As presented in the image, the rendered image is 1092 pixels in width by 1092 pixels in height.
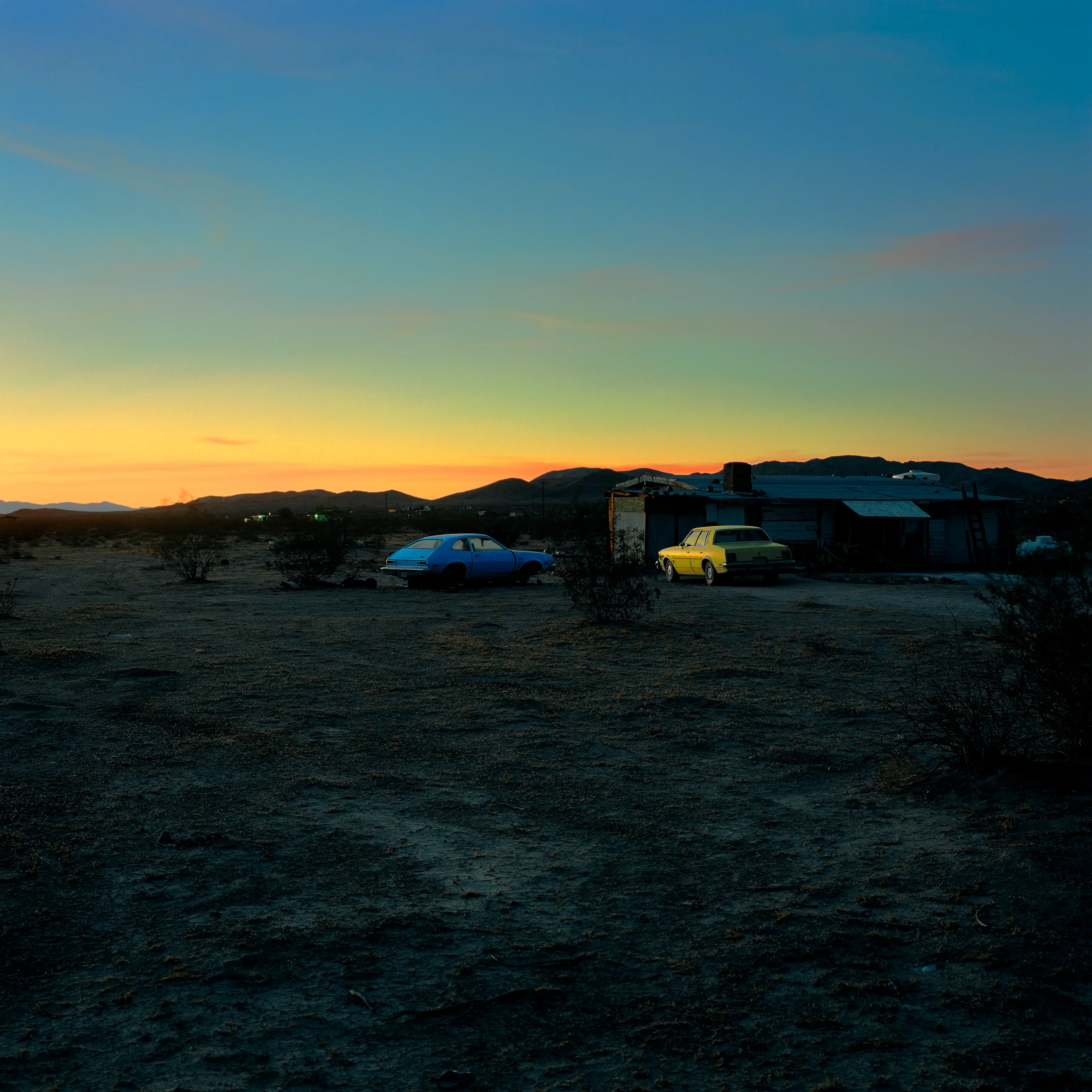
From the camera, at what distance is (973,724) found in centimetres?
645

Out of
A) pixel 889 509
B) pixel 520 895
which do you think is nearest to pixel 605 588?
pixel 520 895

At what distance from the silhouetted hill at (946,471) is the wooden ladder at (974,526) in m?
89.1

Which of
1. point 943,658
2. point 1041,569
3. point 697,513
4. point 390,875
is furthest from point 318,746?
point 697,513

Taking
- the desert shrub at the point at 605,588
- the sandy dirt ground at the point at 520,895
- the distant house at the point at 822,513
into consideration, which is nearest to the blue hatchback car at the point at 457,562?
the distant house at the point at 822,513

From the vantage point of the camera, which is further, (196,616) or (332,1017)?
(196,616)

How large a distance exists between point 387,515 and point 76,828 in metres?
98.6

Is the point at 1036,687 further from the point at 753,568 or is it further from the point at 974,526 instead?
the point at 974,526

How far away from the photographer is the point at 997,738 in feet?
21.0

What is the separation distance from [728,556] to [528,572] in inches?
202

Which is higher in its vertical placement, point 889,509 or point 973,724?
point 889,509

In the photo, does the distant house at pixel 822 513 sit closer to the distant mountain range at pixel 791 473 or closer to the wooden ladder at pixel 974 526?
the wooden ladder at pixel 974 526

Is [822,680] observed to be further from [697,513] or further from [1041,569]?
[697,513]

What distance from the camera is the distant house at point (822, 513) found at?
97.0 ft

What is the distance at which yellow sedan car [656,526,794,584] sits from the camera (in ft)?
77.3
